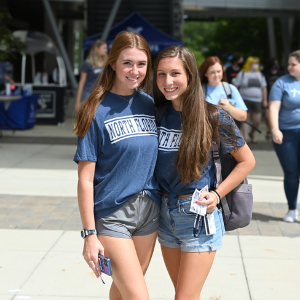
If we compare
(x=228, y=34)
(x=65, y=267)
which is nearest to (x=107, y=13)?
(x=65, y=267)

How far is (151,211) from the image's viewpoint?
2.55 metres

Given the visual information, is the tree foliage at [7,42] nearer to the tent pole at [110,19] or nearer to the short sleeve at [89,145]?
the tent pole at [110,19]

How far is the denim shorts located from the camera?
2.48 meters

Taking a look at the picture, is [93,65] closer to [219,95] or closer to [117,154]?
[219,95]

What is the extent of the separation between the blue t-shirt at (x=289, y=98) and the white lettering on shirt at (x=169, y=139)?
3.11 m

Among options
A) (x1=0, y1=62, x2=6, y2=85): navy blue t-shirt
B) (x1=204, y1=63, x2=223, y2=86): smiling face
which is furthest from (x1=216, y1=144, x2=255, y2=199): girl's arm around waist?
(x1=0, y1=62, x2=6, y2=85): navy blue t-shirt

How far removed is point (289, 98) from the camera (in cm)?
531

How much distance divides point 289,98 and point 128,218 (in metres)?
3.38

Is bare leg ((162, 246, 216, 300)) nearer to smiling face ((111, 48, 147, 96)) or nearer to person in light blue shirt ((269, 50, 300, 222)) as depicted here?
smiling face ((111, 48, 147, 96))

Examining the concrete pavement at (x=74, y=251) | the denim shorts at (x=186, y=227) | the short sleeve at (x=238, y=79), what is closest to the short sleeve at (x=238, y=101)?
the concrete pavement at (x=74, y=251)

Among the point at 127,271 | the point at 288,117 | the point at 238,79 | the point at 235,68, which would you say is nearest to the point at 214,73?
the point at 288,117

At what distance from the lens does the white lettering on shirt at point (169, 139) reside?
2.50m

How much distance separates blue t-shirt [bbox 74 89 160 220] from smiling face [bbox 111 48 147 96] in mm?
132

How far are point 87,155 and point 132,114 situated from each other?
0.32 meters
